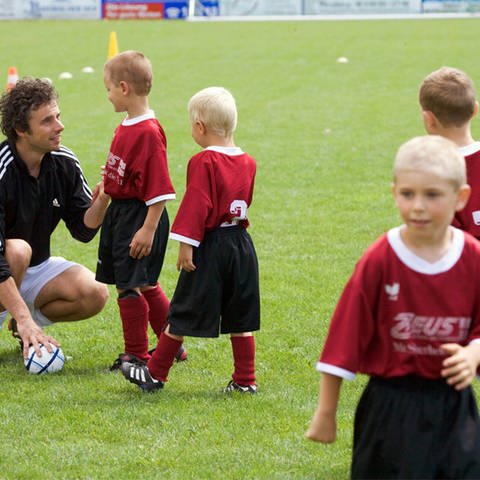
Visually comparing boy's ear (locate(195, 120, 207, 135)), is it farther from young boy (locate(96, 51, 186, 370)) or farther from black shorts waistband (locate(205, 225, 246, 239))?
black shorts waistband (locate(205, 225, 246, 239))

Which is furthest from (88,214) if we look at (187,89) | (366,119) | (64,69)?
(64,69)

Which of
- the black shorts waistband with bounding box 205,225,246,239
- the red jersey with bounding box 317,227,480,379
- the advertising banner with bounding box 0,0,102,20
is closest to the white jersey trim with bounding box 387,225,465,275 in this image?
the red jersey with bounding box 317,227,480,379

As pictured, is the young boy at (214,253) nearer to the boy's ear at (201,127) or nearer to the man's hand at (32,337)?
the boy's ear at (201,127)

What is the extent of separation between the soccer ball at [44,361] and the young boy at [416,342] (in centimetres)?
269

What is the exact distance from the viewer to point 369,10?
41812mm

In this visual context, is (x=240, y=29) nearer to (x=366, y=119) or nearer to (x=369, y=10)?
(x=369, y=10)

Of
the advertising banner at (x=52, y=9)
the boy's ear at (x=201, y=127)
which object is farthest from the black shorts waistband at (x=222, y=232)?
the advertising banner at (x=52, y=9)

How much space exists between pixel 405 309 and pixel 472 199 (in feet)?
4.74

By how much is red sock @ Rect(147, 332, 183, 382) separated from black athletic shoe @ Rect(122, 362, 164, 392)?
0.10ft

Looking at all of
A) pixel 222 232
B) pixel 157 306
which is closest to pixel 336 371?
pixel 222 232

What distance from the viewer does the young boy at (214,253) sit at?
17.2ft

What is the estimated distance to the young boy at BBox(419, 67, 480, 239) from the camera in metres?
4.53

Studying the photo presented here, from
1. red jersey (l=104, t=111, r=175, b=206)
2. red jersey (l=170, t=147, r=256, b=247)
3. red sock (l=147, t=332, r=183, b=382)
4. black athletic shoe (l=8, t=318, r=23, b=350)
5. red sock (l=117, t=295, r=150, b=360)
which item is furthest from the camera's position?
black athletic shoe (l=8, t=318, r=23, b=350)

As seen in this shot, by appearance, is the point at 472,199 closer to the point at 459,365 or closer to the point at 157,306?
the point at 459,365
